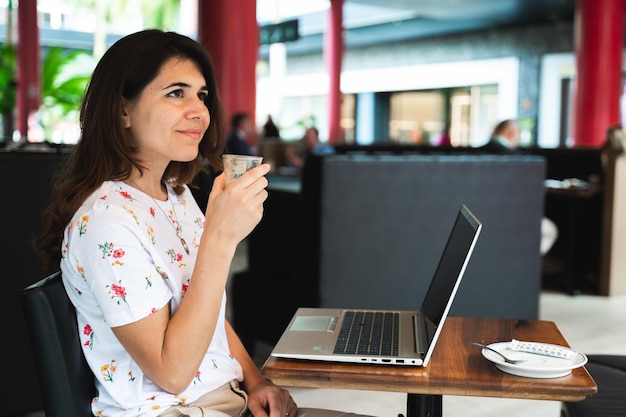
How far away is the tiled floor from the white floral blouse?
1.85m

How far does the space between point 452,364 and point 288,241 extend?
2388 millimetres

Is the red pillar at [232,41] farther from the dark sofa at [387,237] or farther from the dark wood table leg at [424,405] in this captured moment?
the dark wood table leg at [424,405]

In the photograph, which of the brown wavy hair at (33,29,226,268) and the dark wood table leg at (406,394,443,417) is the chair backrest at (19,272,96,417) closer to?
the brown wavy hair at (33,29,226,268)

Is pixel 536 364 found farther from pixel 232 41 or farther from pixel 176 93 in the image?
pixel 232 41

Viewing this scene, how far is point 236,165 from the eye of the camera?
51.4 inches

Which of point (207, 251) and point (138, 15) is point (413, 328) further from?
point (138, 15)

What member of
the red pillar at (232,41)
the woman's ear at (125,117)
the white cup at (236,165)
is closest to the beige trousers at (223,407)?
the white cup at (236,165)

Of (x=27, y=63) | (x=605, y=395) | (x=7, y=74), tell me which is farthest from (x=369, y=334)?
(x=7, y=74)

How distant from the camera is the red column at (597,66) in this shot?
10477mm

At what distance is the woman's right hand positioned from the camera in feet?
4.28

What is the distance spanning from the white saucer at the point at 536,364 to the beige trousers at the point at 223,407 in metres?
0.33

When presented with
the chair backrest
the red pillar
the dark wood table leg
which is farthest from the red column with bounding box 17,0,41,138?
the dark wood table leg

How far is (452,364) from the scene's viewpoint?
1.42 metres

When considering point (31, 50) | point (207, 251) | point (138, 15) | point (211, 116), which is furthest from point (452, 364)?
point (138, 15)
